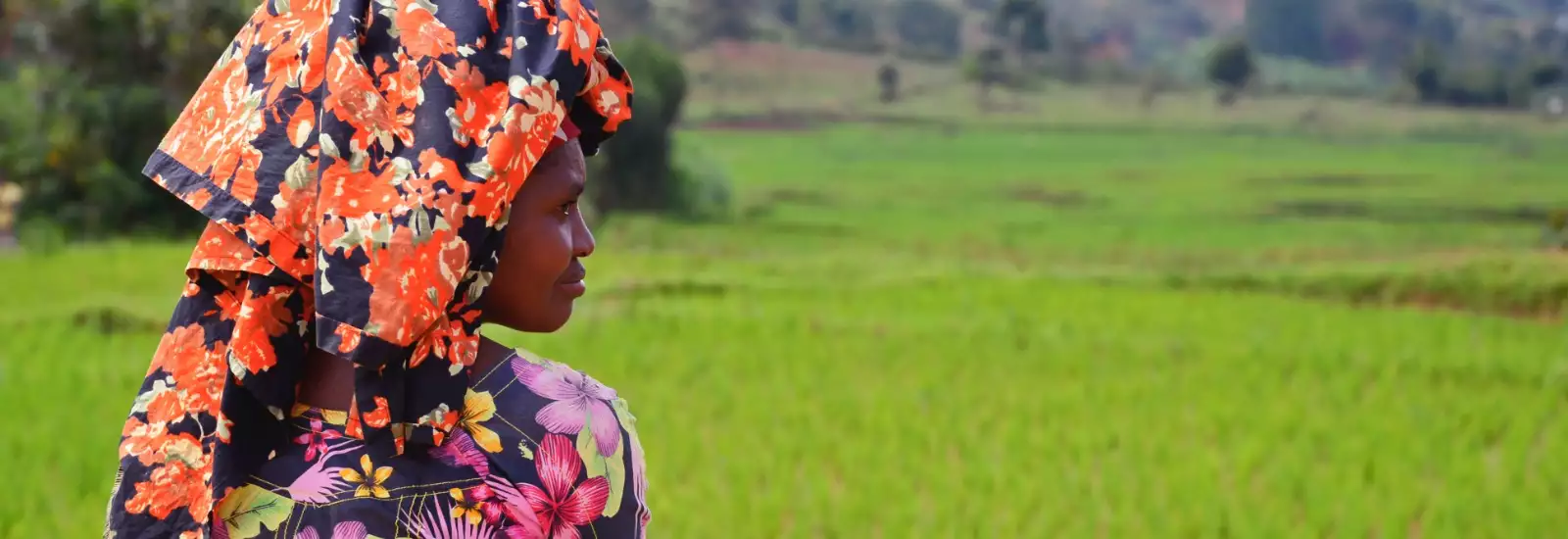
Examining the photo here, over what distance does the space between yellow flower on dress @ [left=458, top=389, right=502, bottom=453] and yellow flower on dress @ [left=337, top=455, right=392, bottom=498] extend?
72 mm

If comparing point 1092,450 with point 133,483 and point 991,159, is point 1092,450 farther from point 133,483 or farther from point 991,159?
point 991,159

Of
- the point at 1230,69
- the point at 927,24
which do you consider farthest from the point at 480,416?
the point at 927,24

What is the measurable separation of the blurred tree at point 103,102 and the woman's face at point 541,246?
11.6 meters

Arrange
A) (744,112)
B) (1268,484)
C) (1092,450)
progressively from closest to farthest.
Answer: (1268,484)
(1092,450)
(744,112)

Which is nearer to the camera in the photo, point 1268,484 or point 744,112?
point 1268,484

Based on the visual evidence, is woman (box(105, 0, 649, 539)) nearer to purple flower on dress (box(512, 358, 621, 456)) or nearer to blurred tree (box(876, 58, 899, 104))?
purple flower on dress (box(512, 358, 621, 456))

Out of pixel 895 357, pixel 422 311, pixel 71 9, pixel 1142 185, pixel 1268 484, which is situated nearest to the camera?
pixel 422 311

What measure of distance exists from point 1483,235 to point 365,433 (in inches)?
559

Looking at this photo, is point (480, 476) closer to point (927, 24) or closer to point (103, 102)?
point (103, 102)

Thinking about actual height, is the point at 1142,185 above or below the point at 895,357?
below

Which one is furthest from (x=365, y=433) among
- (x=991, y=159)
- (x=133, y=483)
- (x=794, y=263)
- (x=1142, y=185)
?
(x=991, y=159)

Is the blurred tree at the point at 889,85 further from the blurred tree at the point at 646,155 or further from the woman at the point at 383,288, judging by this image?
the woman at the point at 383,288

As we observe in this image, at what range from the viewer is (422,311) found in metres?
1.11

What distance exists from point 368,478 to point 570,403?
17 cm
